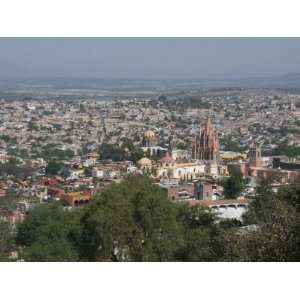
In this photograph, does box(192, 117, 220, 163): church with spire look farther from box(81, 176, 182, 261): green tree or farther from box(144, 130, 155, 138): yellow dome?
box(81, 176, 182, 261): green tree

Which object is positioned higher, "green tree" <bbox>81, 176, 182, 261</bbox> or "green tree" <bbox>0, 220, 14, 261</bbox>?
"green tree" <bbox>81, 176, 182, 261</bbox>

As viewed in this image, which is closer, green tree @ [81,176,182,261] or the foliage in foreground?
the foliage in foreground

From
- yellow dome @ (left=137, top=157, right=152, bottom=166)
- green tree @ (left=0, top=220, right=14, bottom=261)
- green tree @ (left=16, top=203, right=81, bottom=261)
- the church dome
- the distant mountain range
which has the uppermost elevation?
the distant mountain range

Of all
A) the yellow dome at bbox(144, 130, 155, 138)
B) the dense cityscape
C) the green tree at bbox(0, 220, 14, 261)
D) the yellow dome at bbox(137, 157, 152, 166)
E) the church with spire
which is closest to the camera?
the green tree at bbox(0, 220, 14, 261)

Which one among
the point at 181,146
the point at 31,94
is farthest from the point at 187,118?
the point at 31,94

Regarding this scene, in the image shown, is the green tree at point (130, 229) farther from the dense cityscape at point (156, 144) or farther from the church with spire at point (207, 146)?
the church with spire at point (207, 146)

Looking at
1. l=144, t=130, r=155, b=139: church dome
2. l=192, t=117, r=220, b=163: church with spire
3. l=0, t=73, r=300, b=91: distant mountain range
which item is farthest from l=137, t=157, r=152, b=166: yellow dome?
l=0, t=73, r=300, b=91: distant mountain range

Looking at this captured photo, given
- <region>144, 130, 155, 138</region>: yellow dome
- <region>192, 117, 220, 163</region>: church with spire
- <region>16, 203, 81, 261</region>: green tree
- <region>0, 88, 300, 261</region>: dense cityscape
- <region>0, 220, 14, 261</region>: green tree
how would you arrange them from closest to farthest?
1. <region>16, 203, 81, 261</region>: green tree
2. <region>0, 220, 14, 261</region>: green tree
3. <region>0, 88, 300, 261</region>: dense cityscape
4. <region>192, 117, 220, 163</region>: church with spire
5. <region>144, 130, 155, 138</region>: yellow dome

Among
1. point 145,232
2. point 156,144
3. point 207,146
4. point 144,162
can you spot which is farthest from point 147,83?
point 145,232
